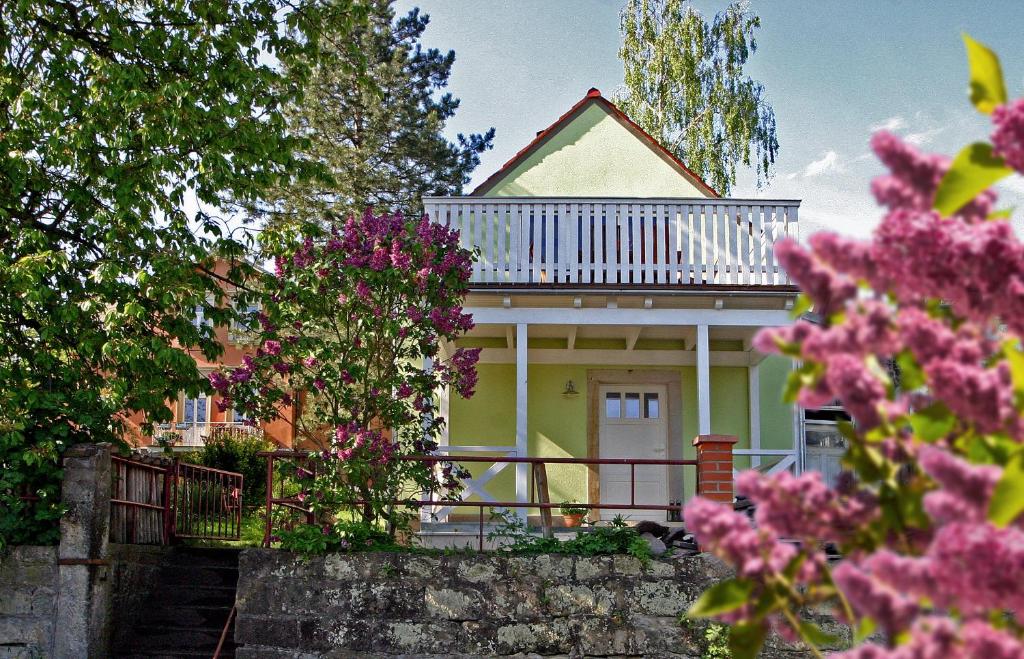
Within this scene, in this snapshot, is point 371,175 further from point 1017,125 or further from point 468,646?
point 1017,125

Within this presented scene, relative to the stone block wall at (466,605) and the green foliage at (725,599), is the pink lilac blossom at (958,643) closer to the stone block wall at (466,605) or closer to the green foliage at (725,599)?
the green foliage at (725,599)

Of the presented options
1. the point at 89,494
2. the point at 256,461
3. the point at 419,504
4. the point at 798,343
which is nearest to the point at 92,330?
the point at 89,494

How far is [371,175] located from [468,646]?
17.3 meters

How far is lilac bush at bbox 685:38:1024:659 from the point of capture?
3.98 ft

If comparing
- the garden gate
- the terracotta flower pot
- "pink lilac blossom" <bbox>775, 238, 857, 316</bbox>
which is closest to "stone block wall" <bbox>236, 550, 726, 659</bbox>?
the garden gate

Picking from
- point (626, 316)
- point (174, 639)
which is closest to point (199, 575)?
point (174, 639)

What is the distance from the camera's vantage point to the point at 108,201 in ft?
33.7

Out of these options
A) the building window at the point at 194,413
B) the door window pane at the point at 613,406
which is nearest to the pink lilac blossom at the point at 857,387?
the door window pane at the point at 613,406

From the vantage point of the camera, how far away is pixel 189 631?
968 cm

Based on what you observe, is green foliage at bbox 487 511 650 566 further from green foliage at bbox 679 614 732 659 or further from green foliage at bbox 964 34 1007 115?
green foliage at bbox 964 34 1007 115

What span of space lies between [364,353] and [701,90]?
626 inches

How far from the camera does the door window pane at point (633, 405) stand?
1440cm

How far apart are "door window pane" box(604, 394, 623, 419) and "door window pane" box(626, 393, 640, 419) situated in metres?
0.10

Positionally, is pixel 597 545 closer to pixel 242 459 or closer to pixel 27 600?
pixel 27 600
